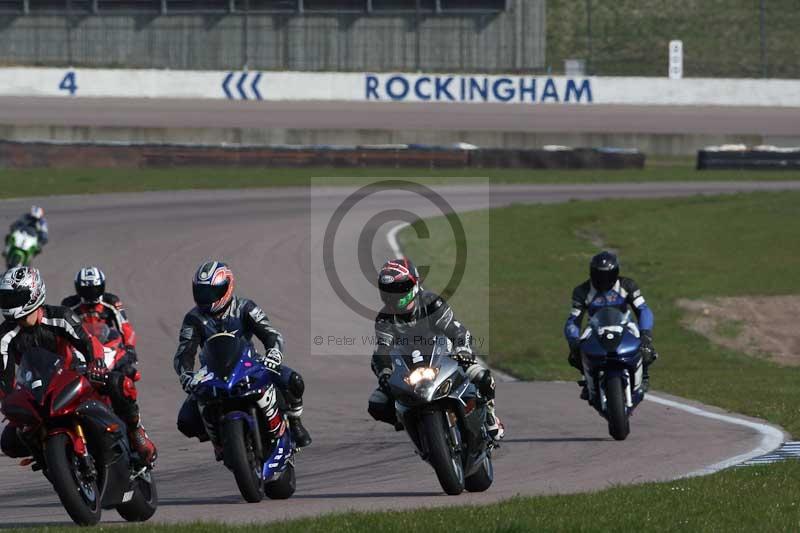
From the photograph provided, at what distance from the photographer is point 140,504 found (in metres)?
8.55

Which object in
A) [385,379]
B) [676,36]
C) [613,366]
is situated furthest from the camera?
[676,36]

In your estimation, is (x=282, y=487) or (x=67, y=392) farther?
(x=282, y=487)

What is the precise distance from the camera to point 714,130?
50250mm

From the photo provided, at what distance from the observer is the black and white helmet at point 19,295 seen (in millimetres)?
7965

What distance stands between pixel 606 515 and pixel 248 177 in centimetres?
3179

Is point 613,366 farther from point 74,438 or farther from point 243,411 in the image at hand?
point 74,438

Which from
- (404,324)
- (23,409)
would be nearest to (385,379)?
(404,324)

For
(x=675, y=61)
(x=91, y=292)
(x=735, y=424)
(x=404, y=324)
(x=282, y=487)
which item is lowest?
(x=735, y=424)

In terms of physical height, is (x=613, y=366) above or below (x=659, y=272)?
above

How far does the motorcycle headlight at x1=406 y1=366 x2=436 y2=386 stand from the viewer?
8.94 meters

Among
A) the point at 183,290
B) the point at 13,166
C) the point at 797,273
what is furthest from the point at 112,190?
the point at 797,273

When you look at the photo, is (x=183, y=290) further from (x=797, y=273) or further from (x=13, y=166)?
(x=13, y=166)

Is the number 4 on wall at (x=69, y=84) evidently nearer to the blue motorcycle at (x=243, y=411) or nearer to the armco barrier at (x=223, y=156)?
the armco barrier at (x=223, y=156)

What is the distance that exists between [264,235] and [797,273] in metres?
10.9
